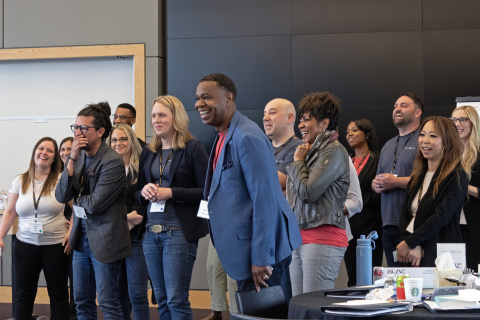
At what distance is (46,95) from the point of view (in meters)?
7.22

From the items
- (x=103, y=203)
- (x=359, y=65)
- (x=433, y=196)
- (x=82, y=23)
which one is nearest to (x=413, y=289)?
(x=433, y=196)

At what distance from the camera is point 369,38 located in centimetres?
660

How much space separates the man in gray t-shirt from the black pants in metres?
2.19

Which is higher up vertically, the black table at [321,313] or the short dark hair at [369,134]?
the short dark hair at [369,134]

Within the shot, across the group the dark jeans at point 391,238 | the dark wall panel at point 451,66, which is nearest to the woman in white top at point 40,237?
the dark jeans at point 391,238

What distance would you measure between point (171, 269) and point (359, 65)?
373 centimetres

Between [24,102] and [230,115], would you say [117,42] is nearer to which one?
[24,102]

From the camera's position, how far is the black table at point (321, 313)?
2.03 m

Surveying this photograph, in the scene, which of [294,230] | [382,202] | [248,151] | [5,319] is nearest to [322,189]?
[294,230]

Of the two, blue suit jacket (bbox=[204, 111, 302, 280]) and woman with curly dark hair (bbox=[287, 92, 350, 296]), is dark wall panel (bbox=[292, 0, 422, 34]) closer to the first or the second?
woman with curly dark hair (bbox=[287, 92, 350, 296])

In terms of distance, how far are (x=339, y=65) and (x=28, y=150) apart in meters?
3.40

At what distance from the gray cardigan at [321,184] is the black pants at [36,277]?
1973 millimetres

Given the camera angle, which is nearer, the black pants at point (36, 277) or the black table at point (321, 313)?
the black table at point (321, 313)

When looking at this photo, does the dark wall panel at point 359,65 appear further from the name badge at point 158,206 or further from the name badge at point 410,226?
the name badge at point 158,206
